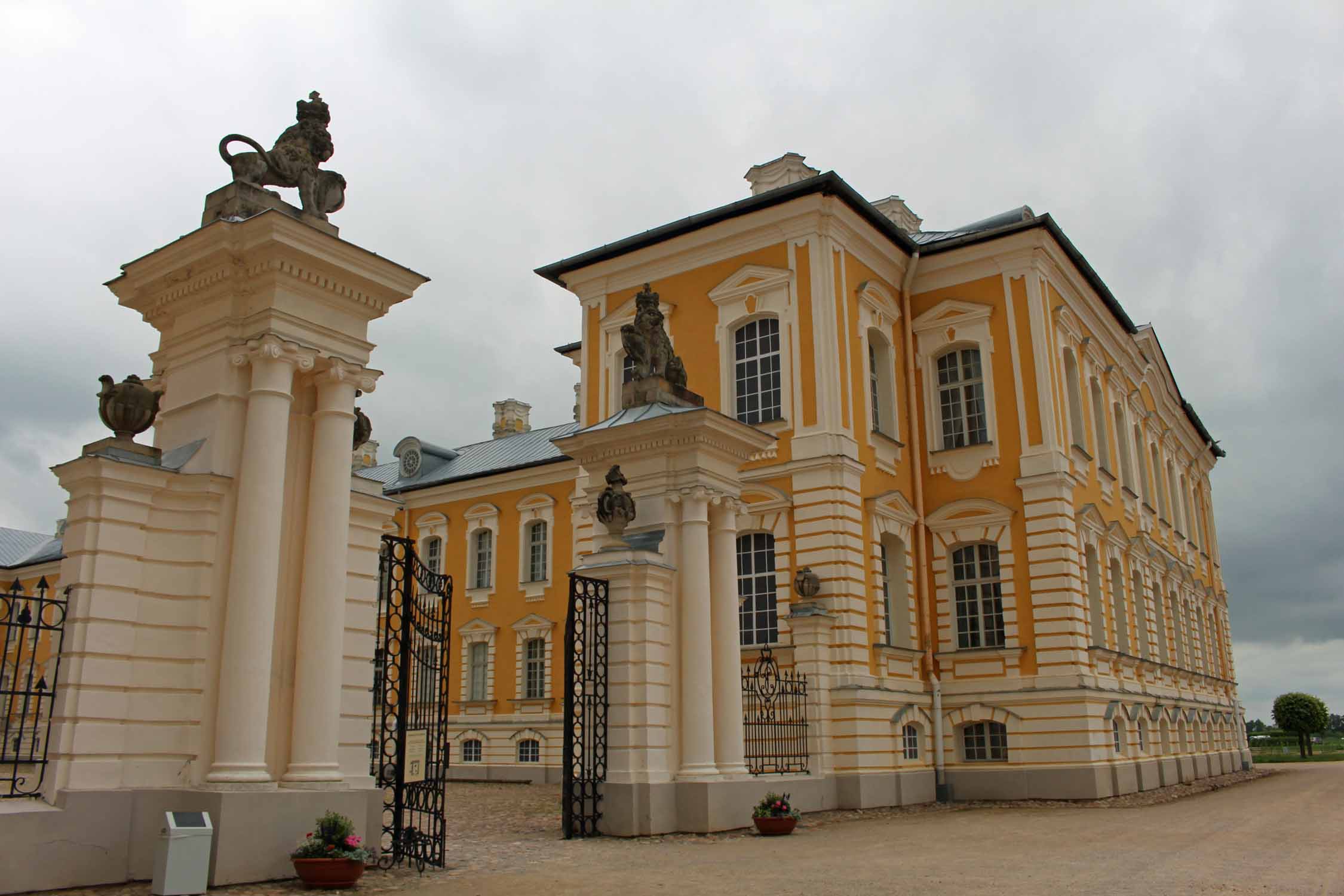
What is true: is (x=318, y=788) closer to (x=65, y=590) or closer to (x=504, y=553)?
(x=65, y=590)

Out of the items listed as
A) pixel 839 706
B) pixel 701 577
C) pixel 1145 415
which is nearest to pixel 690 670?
pixel 701 577

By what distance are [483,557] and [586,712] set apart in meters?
21.3

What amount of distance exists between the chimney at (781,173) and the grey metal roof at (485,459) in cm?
1202

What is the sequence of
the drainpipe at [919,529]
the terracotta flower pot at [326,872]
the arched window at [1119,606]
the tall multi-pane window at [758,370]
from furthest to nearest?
the arched window at [1119,606] < the tall multi-pane window at [758,370] < the drainpipe at [919,529] < the terracotta flower pot at [326,872]

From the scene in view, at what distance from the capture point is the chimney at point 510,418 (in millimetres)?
41625

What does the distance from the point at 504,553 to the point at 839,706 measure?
16.1 m

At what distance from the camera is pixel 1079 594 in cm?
2173

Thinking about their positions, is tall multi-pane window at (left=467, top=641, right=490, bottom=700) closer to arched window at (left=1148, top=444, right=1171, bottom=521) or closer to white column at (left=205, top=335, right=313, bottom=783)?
arched window at (left=1148, top=444, right=1171, bottom=521)

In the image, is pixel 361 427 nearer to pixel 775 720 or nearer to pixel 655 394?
pixel 655 394

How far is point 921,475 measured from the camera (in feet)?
76.9

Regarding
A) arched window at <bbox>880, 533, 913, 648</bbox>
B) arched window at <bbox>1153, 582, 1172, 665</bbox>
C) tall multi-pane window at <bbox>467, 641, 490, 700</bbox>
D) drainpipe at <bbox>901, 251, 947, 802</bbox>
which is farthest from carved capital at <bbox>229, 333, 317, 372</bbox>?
arched window at <bbox>1153, 582, 1172, 665</bbox>

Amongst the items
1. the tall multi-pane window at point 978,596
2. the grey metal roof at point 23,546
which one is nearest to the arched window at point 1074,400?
the tall multi-pane window at point 978,596

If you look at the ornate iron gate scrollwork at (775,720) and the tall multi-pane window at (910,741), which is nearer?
the ornate iron gate scrollwork at (775,720)

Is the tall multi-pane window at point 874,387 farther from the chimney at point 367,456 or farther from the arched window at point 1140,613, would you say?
the chimney at point 367,456
